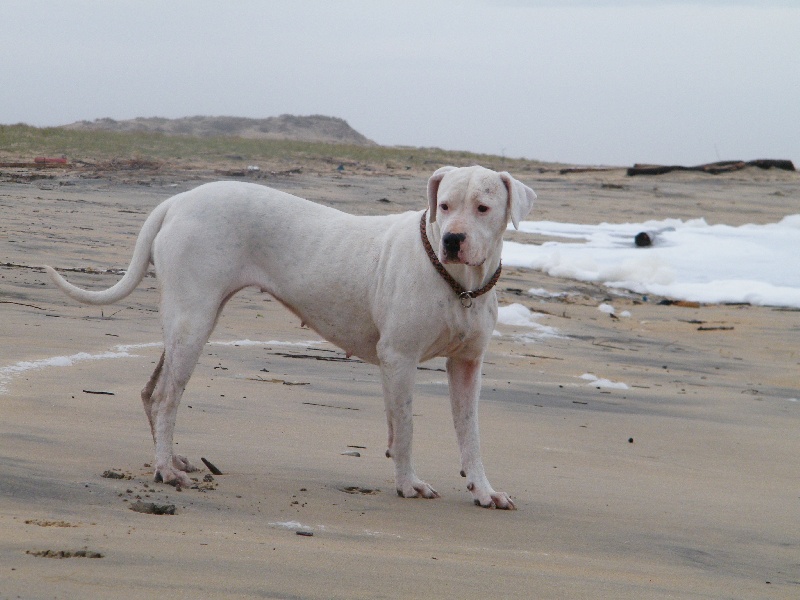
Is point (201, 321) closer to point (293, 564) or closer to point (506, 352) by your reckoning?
point (293, 564)

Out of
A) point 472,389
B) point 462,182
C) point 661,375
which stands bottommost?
point 661,375

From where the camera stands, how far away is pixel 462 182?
502 centimetres

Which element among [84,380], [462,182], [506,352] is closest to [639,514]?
[462,182]

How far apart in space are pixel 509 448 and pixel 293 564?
129 inches

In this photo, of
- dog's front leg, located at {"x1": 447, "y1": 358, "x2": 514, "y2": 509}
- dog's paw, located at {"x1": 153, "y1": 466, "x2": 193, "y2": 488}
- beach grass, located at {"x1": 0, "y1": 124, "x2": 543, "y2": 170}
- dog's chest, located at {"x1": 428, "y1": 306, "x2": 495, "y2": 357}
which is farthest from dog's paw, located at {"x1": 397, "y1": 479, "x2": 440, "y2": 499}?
beach grass, located at {"x1": 0, "y1": 124, "x2": 543, "y2": 170}

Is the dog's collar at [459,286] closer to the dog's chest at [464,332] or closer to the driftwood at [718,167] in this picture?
the dog's chest at [464,332]

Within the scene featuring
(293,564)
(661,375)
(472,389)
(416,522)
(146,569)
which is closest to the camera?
(146,569)

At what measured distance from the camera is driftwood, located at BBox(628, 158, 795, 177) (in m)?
30.3

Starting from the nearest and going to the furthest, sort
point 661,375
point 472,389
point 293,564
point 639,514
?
point 293,564, point 639,514, point 472,389, point 661,375

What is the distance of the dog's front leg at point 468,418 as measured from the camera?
17.0 feet

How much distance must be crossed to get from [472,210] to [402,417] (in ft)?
3.58

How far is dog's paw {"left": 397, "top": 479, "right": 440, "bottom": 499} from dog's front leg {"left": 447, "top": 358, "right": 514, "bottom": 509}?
0.20 m

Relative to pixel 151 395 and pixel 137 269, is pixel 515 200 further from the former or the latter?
pixel 151 395

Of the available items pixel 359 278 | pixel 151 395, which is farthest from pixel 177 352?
pixel 359 278
